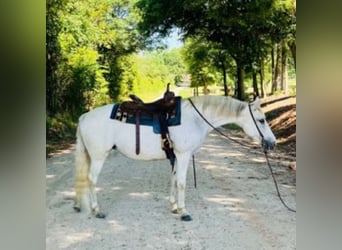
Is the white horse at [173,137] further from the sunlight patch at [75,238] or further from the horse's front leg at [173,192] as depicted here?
the sunlight patch at [75,238]

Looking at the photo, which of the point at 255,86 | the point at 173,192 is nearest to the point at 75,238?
the point at 173,192

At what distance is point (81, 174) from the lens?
7.13ft

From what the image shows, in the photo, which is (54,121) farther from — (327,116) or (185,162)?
(327,116)

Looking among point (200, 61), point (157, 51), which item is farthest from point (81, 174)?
point (200, 61)

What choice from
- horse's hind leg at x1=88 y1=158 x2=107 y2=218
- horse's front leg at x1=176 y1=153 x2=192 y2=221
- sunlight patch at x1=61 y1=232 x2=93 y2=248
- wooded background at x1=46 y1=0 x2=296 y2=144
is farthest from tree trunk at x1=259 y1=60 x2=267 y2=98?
sunlight patch at x1=61 y1=232 x2=93 y2=248

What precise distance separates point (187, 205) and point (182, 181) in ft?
0.41

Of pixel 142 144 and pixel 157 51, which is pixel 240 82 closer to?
pixel 157 51

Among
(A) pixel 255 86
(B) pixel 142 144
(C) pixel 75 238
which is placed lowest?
(C) pixel 75 238

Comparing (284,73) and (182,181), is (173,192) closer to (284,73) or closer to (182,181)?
(182,181)

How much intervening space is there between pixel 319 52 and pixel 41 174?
1.57m

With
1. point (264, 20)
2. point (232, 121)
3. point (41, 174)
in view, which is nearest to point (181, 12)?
point (264, 20)

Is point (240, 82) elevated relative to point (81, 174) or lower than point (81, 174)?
elevated

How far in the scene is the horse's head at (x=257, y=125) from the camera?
84.7 inches

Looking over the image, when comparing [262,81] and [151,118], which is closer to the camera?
[262,81]
